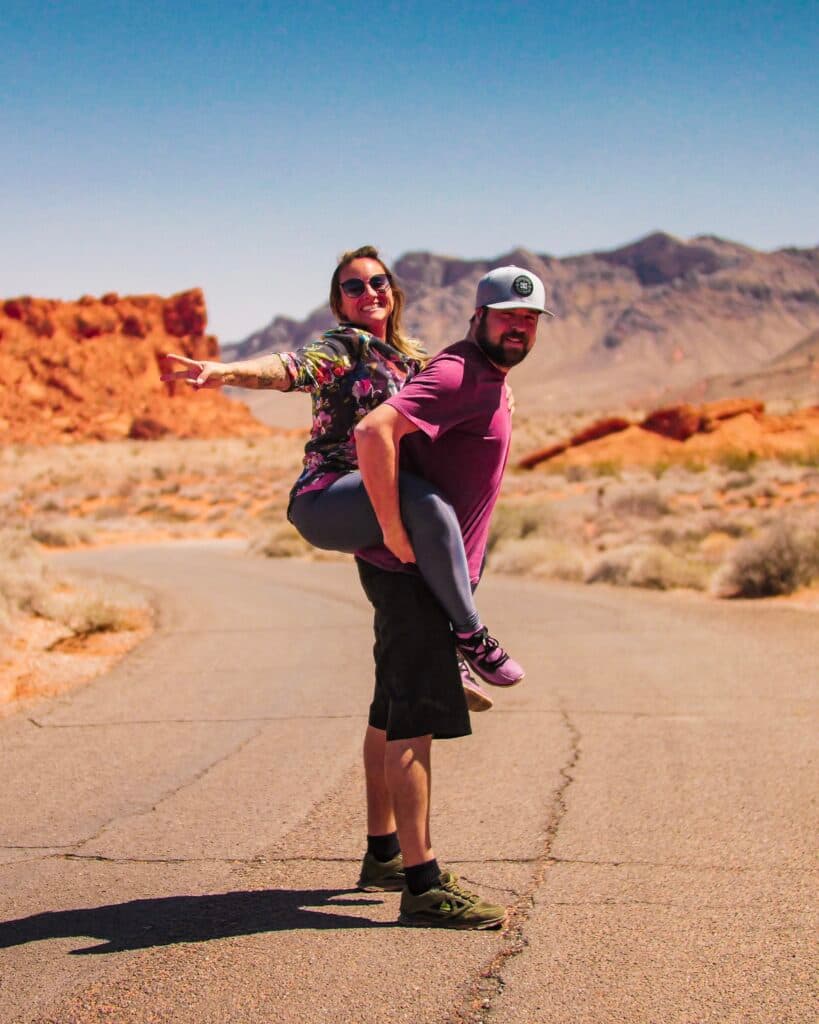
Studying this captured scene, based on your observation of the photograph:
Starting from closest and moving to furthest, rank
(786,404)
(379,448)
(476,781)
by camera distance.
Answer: (379,448) < (476,781) < (786,404)

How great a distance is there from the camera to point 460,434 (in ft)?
12.1

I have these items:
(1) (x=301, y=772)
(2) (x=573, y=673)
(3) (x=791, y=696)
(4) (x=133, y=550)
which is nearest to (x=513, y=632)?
(2) (x=573, y=673)

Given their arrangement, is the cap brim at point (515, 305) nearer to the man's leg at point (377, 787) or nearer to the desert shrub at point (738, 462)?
the man's leg at point (377, 787)

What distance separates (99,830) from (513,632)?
6495 mm

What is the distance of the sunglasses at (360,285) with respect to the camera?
13.3 feet

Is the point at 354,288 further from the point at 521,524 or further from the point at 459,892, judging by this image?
the point at 521,524

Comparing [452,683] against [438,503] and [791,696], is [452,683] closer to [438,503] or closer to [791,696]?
[438,503]

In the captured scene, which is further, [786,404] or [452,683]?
[786,404]

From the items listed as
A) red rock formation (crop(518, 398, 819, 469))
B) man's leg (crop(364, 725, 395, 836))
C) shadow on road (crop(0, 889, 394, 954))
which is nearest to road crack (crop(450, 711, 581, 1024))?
shadow on road (crop(0, 889, 394, 954))

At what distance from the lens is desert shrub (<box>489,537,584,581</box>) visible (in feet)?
57.6

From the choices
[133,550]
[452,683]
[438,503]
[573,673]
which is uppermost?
[438,503]

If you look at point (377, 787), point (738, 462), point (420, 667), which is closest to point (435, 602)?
point (420, 667)

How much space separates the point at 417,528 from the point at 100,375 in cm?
10129

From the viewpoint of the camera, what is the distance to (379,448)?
343cm
